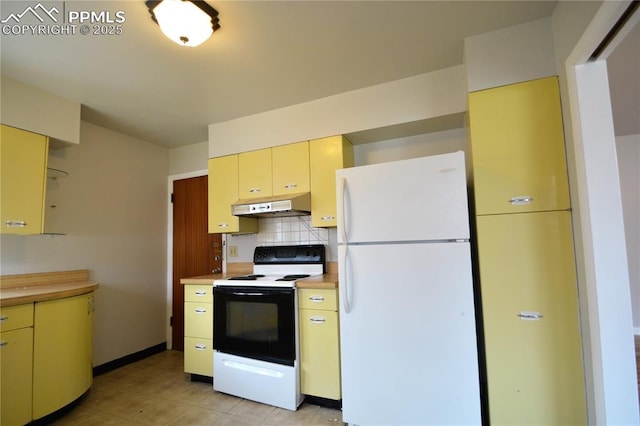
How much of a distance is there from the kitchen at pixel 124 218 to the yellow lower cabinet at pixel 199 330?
695 millimetres

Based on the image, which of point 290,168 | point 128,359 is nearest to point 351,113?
point 290,168

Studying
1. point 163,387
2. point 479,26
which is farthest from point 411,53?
point 163,387

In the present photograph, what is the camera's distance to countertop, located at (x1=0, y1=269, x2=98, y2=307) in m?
1.90

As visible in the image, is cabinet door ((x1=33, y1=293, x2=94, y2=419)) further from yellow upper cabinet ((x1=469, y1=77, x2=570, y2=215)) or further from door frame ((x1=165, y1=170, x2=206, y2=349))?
yellow upper cabinet ((x1=469, y1=77, x2=570, y2=215))

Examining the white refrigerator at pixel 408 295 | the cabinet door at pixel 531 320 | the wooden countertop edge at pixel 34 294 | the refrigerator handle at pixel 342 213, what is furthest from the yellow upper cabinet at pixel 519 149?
the wooden countertop edge at pixel 34 294

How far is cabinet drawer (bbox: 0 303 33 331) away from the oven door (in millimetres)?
1137

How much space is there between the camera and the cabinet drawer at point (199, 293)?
2598mm

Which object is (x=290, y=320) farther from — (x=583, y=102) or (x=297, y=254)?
(x=583, y=102)

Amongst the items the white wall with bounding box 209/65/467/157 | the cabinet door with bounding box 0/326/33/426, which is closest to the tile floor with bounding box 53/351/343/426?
the cabinet door with bounding box 0/326/33/426

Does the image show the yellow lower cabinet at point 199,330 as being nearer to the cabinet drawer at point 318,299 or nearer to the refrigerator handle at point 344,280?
the cabinet drawer at point 318,299

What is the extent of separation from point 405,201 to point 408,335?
788mm

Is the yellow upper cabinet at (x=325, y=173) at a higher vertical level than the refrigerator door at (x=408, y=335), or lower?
higher

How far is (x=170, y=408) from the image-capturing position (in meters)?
2.23

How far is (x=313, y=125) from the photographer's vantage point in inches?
104
